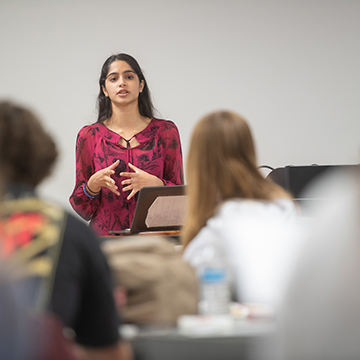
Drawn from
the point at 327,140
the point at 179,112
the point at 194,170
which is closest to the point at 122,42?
the point at 179,112

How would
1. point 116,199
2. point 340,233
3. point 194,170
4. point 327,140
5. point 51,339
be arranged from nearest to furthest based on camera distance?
point 51,339 < point 340,233 < point 194,170 < point 116,199 < point 327,140

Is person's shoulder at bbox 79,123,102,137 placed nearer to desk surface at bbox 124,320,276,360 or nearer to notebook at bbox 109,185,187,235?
notebook at bbox 109,185,187,235

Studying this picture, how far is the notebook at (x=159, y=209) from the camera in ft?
7.02

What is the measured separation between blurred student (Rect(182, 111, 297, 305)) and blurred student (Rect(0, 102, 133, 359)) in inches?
12.0

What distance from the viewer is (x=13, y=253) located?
0.96 meters

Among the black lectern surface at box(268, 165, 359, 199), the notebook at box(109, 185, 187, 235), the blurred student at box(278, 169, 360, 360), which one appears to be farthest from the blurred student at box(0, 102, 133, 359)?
the black lectern surface at box(268, 165, 359, 199)

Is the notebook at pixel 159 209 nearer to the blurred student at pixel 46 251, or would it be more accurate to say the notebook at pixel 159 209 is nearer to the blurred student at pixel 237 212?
the blurred student at pixel 237 212

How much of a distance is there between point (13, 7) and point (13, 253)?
3718mm

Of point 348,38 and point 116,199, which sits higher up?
point 348,38

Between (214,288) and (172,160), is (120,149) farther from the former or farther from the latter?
(214,288)

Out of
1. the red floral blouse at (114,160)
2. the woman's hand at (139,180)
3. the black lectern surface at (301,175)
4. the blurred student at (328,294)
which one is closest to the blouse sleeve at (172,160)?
the red floral blouse at (114,160)

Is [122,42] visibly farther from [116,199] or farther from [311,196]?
[311,196]

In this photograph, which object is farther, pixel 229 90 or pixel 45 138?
pixel 229 90

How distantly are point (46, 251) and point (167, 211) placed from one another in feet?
4.14
